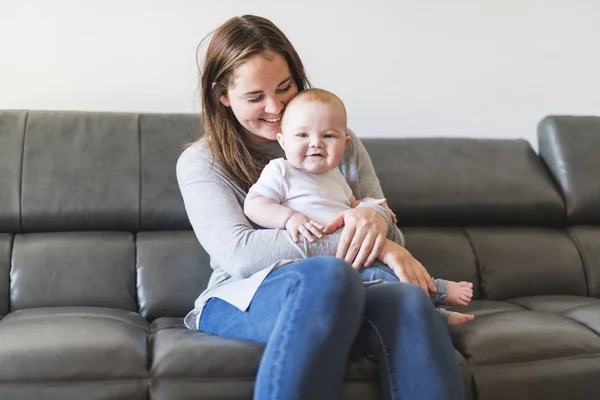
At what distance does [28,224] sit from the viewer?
195cm

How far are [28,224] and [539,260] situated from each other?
152 centimetres

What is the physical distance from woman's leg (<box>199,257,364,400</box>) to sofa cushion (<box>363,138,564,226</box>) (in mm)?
910

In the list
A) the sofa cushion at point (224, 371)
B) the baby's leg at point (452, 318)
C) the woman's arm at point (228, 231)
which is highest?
the woman's arm at point (228, 231)

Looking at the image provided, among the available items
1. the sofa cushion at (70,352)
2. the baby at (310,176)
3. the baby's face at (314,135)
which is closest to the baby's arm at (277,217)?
the baby at (310,176)

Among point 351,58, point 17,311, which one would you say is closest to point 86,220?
point 17,311

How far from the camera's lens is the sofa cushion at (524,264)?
211 cm

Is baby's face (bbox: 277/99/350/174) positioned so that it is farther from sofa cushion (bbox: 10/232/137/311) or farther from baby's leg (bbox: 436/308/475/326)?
sofa cushion (bbox: 10/232/137/311)

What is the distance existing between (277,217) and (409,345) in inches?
17.1

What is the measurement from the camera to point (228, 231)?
1544 mm

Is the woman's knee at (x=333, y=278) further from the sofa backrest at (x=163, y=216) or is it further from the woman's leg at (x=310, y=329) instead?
the sofa backrest at (x=163, y=216)

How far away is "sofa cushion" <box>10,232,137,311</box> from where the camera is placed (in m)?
1.85

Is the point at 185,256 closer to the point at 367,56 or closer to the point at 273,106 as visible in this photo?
the point at 273,106

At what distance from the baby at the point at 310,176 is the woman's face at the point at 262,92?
79 mm

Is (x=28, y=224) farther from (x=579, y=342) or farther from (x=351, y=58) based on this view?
(x=579, y=342)
